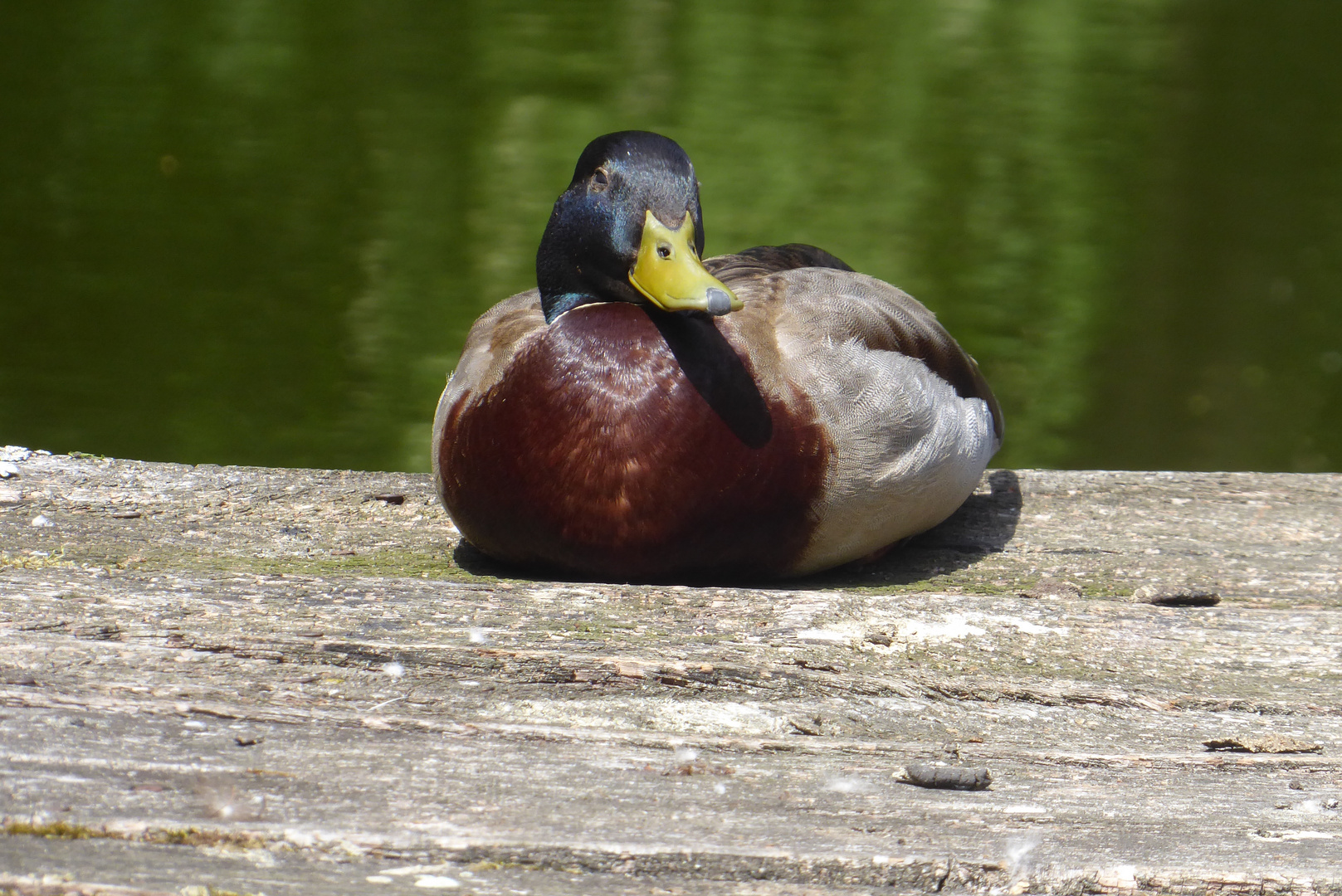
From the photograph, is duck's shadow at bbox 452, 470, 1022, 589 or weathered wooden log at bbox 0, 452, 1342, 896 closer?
weathered wooden log at bbox 0, 452, 1342, 896

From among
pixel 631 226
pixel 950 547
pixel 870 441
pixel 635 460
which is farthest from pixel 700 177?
pixel 635 460

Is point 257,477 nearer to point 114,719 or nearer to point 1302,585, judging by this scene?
point 114,719

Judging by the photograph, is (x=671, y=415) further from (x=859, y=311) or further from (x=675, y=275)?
(x=859, y=311)

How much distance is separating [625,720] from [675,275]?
0.84 metres

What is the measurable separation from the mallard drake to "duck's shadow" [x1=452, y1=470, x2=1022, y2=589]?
5 cm

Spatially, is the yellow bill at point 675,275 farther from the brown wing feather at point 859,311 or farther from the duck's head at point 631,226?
the brown wing feather at point 859,311

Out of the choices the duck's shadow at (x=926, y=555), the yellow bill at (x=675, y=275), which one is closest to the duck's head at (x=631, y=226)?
the yellow bill at (x=675, y=275)

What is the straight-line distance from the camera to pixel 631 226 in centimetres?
235

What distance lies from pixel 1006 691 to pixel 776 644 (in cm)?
30

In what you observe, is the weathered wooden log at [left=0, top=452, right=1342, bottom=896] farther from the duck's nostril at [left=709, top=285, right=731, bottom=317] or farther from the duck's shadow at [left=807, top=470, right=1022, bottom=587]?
the duck's nostril at [left=709, top=285, right=731, bottom=317]

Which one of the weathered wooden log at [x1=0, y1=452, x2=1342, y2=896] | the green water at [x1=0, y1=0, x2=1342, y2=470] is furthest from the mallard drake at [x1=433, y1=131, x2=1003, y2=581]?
the green water at [x1=0, y1=0, x2=1342, y2=470]

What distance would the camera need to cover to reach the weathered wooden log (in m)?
1.34

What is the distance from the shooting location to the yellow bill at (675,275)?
2127mm

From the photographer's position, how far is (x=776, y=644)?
1.89 m
